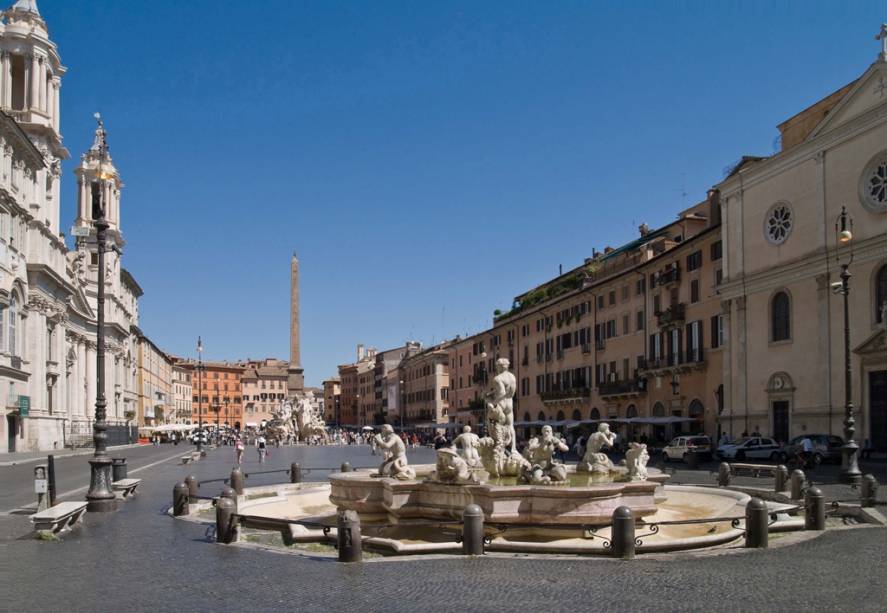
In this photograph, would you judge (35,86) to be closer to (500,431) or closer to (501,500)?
(500,431)

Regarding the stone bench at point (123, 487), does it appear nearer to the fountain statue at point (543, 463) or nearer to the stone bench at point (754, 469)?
the fountain statue at point (543, 463)

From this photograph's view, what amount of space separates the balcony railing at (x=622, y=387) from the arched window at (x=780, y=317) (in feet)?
38.0

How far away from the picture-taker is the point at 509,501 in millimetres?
12031

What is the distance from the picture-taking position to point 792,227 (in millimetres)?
36125

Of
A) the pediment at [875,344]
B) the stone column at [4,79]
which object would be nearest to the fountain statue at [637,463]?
the pediment at [875,344]

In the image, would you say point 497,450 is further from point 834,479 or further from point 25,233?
point 25,233

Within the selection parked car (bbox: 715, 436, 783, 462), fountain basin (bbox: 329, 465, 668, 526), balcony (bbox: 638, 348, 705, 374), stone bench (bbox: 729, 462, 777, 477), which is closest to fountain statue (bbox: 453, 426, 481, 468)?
fountain basin (bbox: 329, 465, 668, 526)

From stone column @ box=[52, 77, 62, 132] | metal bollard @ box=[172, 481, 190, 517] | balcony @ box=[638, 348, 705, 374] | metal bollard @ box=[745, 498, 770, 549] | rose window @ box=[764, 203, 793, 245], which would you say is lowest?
metal bollard @ box=[172, 481, 190, 517]

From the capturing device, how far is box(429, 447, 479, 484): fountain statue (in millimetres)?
12852

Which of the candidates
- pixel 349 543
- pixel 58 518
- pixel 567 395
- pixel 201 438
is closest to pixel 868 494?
pixel 349 543

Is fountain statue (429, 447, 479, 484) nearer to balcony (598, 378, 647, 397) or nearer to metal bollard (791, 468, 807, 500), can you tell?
metal bollard (791, 468, 807, 500)

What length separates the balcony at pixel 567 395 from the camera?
55.2 m

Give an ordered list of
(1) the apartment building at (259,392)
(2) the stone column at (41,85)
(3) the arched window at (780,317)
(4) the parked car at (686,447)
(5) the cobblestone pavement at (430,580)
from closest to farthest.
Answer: (5) the cobblestone pavement at (430,580)
(4) the parked car at (686,447)
(3) the arched window at (780,317)
(2) the stone column at (41,85)
(1) the apartment building at (259,392)

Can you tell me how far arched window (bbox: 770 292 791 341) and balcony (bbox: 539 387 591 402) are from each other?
19291 millimetres
